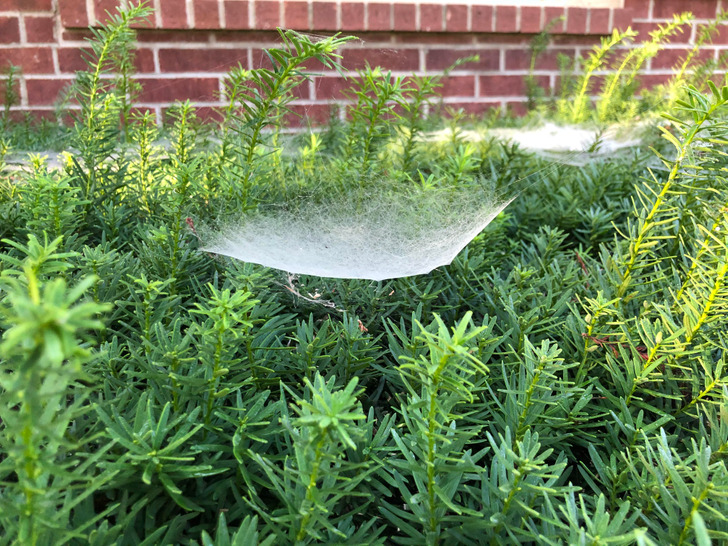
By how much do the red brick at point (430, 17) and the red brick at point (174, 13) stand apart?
118 cm

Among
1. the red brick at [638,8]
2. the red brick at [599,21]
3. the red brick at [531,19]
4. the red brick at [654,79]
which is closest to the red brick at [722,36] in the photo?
the red brick at [654,79]

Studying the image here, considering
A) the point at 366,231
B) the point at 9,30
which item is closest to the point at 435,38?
the point at 9,30

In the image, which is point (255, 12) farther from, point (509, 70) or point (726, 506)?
→ point (726, 506)

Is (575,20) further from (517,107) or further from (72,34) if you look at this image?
(72,34)

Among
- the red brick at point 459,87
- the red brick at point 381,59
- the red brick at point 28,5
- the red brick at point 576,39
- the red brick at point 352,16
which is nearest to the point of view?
the red brick at point 381,59

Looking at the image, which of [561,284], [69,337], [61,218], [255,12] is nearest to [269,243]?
[61,218]

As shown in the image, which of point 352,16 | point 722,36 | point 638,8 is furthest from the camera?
point 722,36

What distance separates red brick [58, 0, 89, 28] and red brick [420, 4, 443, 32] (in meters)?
1.60

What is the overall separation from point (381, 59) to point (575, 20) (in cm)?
139

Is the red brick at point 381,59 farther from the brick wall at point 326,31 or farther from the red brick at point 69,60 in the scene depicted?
the red brick at point 69,60

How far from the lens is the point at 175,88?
2.67 meters

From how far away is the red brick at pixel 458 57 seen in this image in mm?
3000

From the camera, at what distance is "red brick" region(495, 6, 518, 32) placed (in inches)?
116

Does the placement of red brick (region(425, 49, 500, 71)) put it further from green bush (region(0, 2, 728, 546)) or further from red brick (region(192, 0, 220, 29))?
green bush (region(0, 2, 728, 546))
